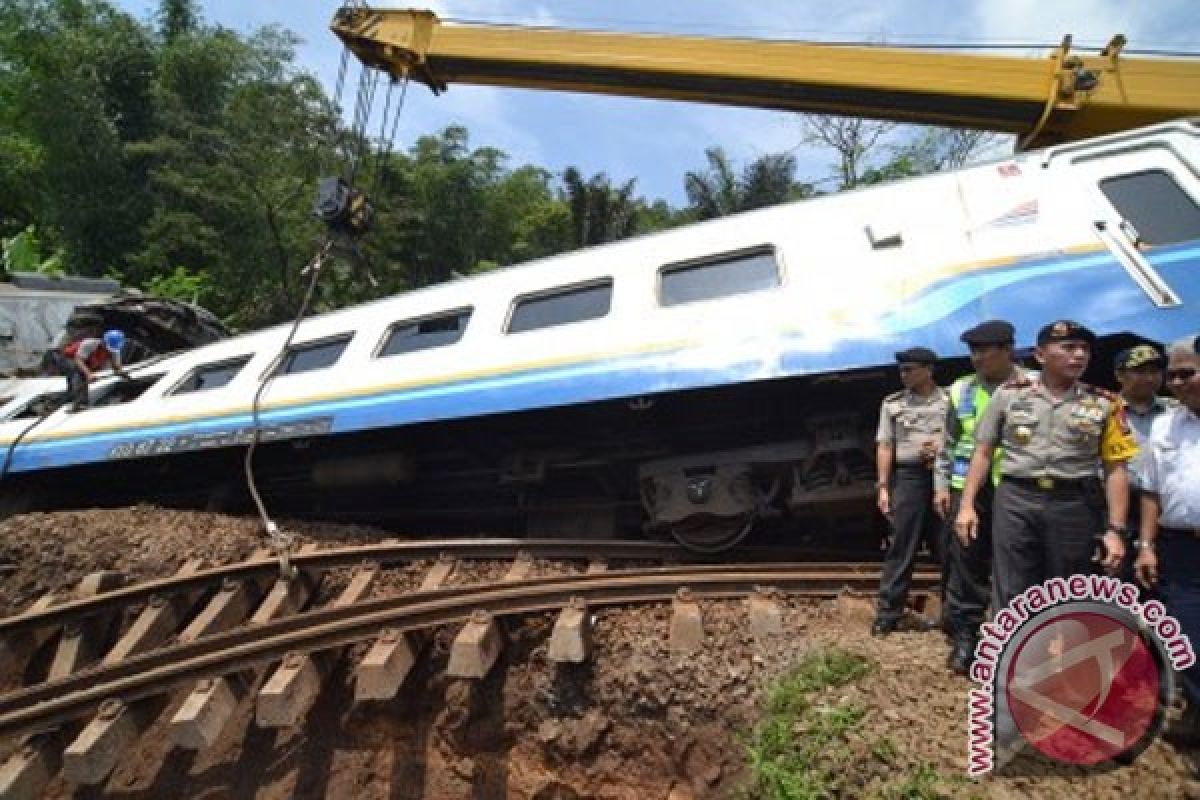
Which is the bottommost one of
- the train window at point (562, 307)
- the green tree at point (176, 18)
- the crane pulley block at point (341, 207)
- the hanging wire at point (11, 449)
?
the hanging wire at point (11, 449)

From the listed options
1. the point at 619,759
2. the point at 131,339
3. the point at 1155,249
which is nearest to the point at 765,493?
the point at 619,759

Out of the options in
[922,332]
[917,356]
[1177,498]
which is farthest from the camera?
[922,332]

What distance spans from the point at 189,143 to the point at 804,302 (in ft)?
85.2

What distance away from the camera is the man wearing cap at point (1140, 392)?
9.54 feet

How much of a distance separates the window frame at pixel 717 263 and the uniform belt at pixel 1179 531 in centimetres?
258

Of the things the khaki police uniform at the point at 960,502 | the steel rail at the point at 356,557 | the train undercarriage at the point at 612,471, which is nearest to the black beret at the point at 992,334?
the khaki police uniform at the point at 960,502

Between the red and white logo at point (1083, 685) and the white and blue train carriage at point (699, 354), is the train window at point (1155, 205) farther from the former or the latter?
the red and white logo at point (1083, 685)

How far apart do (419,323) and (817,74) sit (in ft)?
13.8

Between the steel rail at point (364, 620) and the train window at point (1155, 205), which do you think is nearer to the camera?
the steel rail at point (364, 620)

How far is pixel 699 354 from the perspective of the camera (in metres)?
4.65

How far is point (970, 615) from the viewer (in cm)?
313

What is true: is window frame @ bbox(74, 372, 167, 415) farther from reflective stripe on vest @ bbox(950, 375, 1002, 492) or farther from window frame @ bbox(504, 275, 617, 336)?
reflective stripe on vest @ bbox(950, 375, 1002, 492)

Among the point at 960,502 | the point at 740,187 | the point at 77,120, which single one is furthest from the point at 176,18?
the point at 960,502

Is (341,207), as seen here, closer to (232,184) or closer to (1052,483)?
(1052,483)
